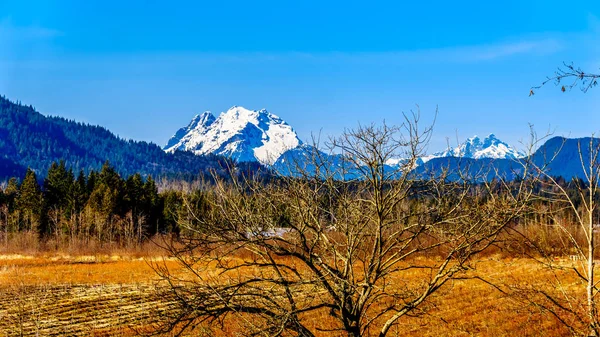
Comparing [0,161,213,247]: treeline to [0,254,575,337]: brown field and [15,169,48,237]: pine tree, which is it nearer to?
[15,169,48,237]: pine tree

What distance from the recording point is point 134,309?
25391 mm

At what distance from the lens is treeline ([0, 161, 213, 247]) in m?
75.2

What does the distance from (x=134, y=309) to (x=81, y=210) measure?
192 feet

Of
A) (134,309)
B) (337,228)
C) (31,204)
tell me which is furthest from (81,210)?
(337,228)

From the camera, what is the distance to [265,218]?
924 cm

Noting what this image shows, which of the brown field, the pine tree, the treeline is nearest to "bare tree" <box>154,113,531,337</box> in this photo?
the brown field

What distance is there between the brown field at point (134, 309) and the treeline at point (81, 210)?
32808mm

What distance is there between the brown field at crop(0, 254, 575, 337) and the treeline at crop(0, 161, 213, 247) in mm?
32808

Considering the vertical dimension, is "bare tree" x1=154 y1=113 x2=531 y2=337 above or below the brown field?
above

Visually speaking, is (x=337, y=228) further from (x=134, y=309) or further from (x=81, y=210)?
(x=81, y=210)

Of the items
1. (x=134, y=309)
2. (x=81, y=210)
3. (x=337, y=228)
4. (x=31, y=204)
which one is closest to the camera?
(x=337, y=228)

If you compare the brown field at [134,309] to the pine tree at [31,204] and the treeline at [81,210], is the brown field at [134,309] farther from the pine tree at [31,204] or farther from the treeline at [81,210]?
the pine tree at [31,204]

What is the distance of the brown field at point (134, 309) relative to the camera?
19578 mm

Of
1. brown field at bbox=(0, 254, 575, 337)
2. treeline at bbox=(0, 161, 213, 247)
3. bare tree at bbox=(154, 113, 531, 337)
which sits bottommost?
brown field at bbox=(0, 254, 575, 337)
